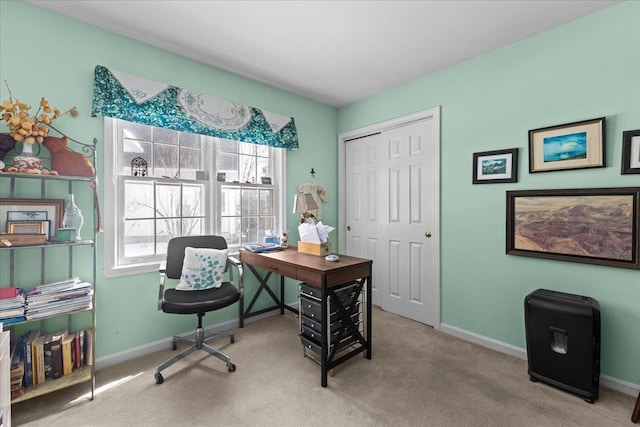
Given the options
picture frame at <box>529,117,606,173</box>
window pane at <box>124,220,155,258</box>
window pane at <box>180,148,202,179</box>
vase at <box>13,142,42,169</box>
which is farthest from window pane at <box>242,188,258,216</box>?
picture frame at <box>529,117,606,173</box>

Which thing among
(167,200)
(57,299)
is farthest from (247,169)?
(57,299)

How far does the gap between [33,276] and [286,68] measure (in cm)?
272

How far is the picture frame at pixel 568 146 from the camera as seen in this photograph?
2008 millimetres

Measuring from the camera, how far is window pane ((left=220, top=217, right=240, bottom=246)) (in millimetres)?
3051

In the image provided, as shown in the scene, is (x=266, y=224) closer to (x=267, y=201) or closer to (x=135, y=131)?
(x=267, y=201)

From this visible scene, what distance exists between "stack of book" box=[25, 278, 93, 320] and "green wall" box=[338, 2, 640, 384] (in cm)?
307

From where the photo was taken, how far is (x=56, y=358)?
6.26ft

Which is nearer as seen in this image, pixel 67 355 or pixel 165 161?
pixel 67 355

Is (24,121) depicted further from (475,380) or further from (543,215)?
(543,215)

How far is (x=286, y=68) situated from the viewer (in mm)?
2865

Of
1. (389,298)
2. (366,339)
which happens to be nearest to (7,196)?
(366,339)

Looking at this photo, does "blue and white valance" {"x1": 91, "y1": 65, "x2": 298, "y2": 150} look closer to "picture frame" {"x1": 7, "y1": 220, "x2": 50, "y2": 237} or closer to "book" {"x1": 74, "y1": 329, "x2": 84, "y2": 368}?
"picture frame" {"x1": 7, "y1": 220, "x2": 50, "y2": 237}

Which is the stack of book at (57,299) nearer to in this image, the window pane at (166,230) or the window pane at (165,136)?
the window pane at (166,230)

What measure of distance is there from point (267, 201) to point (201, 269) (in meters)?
1.24
